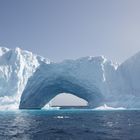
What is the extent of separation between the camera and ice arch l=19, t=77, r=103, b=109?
105 meters

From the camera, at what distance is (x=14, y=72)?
Answer: 10775cm

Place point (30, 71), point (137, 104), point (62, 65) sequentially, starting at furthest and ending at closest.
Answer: point (30, 71)
point (62, 65)
point (137, 104)

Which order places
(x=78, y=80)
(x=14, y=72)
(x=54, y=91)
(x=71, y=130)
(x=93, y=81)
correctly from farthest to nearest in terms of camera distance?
(x=54, y=91) < (x=14, y=72) < (x=78, y=80) < (x=93, y=81) < (x=71, y=130)

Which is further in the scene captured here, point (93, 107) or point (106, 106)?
point (93, 107)

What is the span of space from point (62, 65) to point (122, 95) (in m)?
26.8

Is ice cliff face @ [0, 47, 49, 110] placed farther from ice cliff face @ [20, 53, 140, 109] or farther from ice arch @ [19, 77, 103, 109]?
ice arch @ [19, 77, 103, 109]

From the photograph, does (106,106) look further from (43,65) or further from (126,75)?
(43,65)

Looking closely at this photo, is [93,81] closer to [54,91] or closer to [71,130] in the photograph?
[54,91]

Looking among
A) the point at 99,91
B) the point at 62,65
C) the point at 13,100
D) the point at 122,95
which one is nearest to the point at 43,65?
the point at 62,65

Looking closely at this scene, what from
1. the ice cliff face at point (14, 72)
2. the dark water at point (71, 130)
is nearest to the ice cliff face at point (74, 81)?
the ice cliff face at point (14, 72)

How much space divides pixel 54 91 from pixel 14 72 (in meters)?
20.5

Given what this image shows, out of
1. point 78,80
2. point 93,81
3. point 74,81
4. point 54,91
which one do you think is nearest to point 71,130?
point 93,81

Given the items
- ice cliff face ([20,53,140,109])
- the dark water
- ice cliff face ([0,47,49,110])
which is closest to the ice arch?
ice cliff face ([20,53,140,109])

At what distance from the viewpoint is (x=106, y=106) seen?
10175 cm
